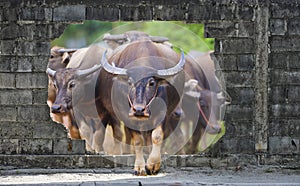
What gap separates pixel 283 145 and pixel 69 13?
3.52 metres

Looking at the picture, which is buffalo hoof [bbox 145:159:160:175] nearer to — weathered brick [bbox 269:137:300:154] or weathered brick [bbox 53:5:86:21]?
weathered brick [bbox 269:137:300:154]

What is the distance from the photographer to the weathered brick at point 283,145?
1274cm

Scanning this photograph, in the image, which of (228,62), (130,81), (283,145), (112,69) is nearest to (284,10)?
(228,62)

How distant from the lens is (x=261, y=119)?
502 inches

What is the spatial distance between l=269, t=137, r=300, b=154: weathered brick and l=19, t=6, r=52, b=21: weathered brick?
11.7ft

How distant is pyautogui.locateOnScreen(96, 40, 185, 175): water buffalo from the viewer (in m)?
12.8

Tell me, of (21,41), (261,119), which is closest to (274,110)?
(261,119)

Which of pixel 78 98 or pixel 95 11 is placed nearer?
pixel 95 11

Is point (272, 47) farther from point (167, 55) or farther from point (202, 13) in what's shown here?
point (167, 55)

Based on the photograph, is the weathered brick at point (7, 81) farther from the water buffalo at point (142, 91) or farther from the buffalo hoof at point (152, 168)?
the buffalo hoof at point (152, 168)

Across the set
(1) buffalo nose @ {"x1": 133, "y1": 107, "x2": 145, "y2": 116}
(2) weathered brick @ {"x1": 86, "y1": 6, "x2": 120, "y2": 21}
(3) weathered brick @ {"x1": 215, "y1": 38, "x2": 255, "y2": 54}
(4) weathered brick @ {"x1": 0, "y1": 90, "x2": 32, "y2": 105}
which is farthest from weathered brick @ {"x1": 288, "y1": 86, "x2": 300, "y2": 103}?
(4) weathered brick @ {"x1": 0, "y1": 90, "x2": 32, "y2": 105}

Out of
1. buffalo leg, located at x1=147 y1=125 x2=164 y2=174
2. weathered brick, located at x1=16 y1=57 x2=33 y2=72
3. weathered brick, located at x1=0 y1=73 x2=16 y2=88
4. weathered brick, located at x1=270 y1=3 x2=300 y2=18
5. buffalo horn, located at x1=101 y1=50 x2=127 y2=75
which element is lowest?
buffalo leg, located at x1=147 y1=125 x2=164 y2=174

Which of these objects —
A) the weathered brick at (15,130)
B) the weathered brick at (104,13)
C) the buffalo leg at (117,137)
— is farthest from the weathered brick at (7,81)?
the buffalo leg at (117,137)

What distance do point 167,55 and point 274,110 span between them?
2.49 meters
